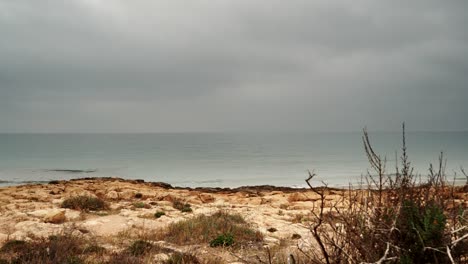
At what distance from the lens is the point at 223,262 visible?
759 cm

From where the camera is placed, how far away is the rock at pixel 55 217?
1143 centimetres

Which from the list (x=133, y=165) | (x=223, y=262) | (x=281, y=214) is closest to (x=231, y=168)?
(x=133, y=165)

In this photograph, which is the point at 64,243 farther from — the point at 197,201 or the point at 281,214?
the point at 197,201

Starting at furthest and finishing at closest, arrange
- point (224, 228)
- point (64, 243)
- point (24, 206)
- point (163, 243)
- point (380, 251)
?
point (24, 206) → point (224, 228) → point (163, 243) → point (64, 243) → point (380, 251)

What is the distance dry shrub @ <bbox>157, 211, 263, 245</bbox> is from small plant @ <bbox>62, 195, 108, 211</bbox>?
5075mm

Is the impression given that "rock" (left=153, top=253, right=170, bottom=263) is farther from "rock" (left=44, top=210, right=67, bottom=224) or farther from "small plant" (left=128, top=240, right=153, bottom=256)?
"rock" (left=44, top=210, right=67, bottom=224)

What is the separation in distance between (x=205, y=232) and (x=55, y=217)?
514 cm

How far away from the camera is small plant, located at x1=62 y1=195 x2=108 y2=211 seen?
14062 millimetres

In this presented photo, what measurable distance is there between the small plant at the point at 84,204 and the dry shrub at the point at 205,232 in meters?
5.08

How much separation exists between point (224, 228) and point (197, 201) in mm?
8098

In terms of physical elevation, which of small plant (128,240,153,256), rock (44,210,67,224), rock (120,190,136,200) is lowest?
rock (120,190,136,200)

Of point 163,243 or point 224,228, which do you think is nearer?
point 163,243

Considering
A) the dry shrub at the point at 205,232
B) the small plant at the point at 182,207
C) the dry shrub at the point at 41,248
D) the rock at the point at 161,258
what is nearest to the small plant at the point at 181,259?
the rock at the point at 161,258

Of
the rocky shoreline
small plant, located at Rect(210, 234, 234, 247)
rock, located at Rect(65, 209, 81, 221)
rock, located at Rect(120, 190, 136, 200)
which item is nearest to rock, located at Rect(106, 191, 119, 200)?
the rocky shoreline
